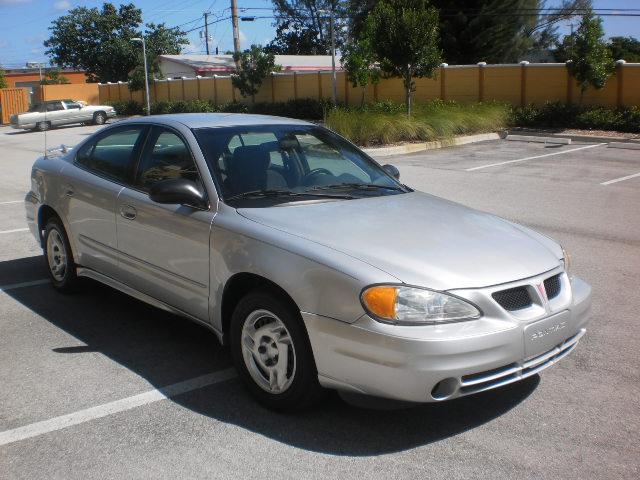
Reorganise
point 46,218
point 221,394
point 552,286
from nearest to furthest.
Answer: point 552,286
point 221,394
point 46,218

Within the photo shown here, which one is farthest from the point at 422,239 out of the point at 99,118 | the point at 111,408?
the point at 99,118

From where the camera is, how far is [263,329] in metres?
4.00

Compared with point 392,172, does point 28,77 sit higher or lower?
higher

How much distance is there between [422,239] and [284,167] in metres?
1.30

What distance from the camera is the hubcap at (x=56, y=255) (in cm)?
616

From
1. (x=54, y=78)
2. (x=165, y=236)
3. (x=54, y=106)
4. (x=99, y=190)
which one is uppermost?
(x=54, y=78)

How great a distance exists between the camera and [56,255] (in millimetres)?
6320

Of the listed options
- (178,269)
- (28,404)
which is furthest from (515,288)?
(28,404)

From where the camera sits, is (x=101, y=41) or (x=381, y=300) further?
(x=101, y=41)

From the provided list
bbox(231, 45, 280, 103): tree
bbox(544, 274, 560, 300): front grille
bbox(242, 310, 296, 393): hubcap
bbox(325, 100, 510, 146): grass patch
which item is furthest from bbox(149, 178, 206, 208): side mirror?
bbox(231, 45, 280, 103): tree

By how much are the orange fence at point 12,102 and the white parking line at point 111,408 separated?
46.7 m

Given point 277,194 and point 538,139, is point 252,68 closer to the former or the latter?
point 538,139

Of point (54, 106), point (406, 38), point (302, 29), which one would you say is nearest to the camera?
point (406, 38)

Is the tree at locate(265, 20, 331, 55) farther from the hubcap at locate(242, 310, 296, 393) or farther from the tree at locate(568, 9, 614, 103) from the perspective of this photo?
the hubcap at locate(242, 310, 296, 393)
